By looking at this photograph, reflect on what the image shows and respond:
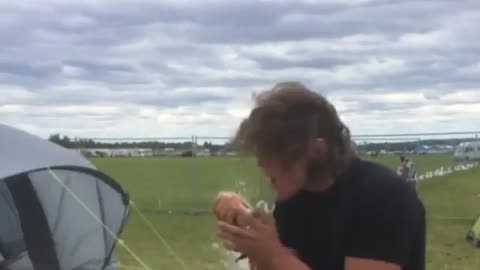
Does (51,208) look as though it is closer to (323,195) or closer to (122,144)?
(323,195)

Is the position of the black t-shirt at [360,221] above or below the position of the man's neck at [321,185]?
below

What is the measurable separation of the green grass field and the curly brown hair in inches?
7.0

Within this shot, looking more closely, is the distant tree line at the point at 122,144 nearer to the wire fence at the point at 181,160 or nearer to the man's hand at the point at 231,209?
the wire fence at the point at 181,160

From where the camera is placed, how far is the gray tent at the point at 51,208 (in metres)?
5.89

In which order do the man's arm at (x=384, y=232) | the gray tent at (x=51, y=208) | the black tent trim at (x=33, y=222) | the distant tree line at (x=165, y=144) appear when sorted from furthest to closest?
the distant tree line at (x=165, y=144) < the black tent trim at (x=33, y=222) < the gray tent at (x=51, y=208) < the man's arm at (x=384, y=232)

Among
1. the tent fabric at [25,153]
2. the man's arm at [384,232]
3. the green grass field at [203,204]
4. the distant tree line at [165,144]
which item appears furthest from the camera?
the distant tree line at [165,144]

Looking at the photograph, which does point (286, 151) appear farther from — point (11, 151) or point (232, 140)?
point (11, 151)

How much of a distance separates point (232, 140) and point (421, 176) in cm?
1947

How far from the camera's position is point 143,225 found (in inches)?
601

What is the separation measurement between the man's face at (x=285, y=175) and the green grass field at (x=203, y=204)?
0.12m

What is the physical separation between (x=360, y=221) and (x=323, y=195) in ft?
0.49

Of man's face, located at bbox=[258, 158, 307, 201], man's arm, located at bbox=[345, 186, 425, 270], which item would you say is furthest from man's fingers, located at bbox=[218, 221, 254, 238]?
man's arm, located at bbox=[345, 186, 425, 270]

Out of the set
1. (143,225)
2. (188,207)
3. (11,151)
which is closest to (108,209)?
(11,151)

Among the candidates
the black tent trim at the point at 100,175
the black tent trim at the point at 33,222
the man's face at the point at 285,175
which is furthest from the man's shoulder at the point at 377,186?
the black tent trim at the point at 33,222
